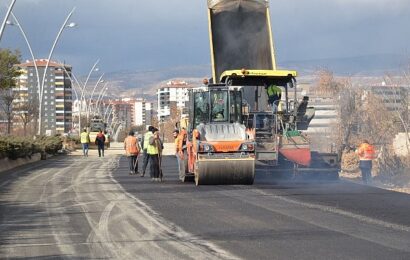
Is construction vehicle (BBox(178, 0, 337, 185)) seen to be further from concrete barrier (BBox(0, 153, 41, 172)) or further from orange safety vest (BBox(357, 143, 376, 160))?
concrete barrier (BBox(0, 153, 41, 172))

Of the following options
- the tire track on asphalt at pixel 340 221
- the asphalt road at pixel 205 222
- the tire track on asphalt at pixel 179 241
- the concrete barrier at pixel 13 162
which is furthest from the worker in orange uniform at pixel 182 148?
the concrete barrier at pixel 13 162

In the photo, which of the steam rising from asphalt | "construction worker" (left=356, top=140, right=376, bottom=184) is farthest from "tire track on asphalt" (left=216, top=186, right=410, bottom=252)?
"construction worker" (left=356, top=140, right=376, bottom=184)

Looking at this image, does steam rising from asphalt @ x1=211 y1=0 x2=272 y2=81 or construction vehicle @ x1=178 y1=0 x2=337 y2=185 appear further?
steam rising from asphalt @ x1=211 y1=0 x2=272 y2=81

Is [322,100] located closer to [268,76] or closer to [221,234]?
[268,76]

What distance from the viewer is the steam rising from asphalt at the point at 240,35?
2200 cm

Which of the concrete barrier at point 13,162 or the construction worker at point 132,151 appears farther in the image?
the concrete barrier at point 13,162

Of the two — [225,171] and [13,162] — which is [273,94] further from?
[13,162]

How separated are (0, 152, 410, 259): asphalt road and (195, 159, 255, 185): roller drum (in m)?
0.29

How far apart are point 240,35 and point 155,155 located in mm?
4813

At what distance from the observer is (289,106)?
19906 millimetres

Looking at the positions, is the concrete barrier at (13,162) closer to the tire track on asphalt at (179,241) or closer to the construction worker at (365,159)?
the construction worker at (365,159)

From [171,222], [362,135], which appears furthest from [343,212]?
[362,135]

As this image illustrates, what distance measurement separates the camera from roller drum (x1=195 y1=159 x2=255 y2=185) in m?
17.3

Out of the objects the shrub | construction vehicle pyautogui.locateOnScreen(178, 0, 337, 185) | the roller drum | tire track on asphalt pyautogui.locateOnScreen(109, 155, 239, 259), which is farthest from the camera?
the shrub
